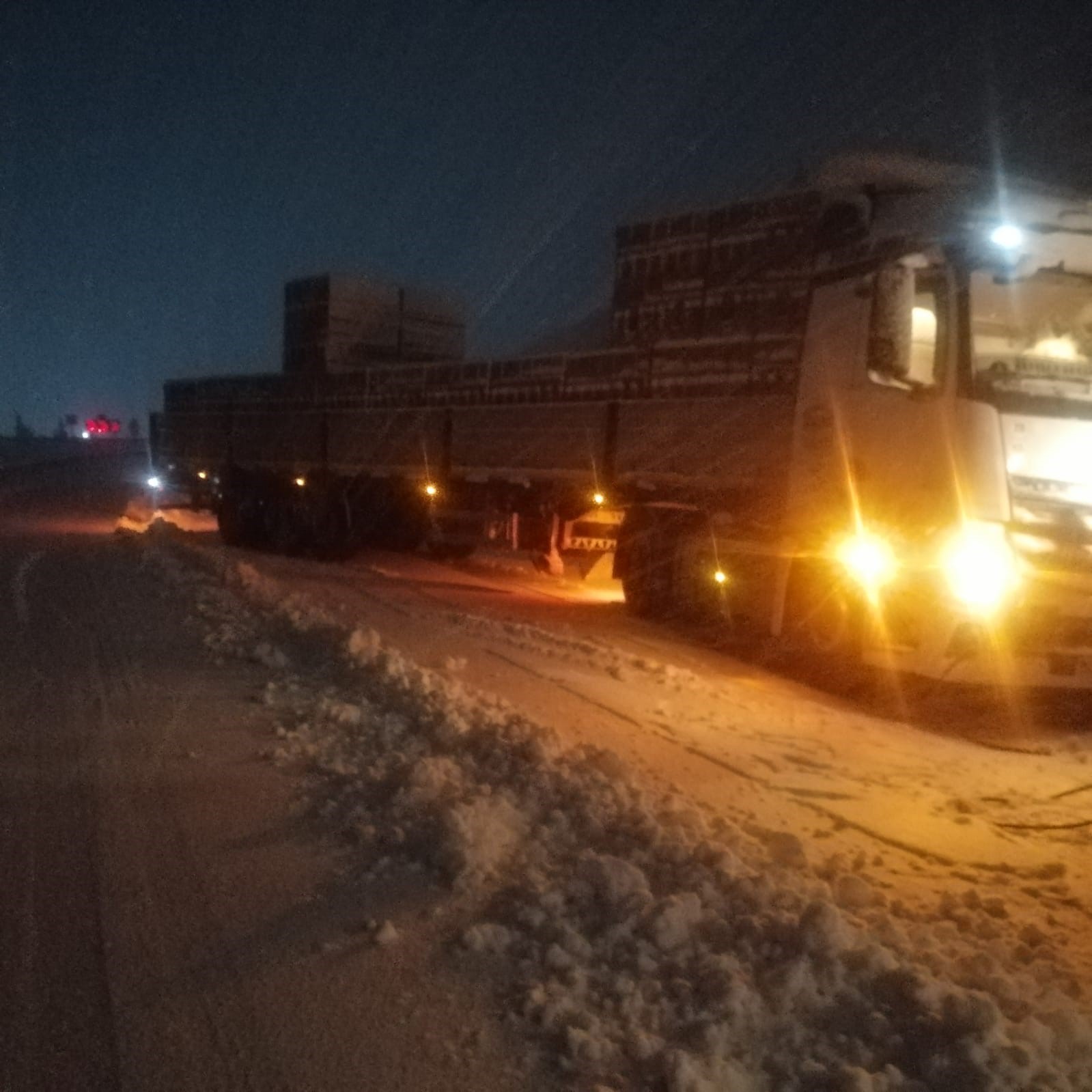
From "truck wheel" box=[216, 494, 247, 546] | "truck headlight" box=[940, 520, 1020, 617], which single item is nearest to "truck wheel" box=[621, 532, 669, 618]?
"truck headlight" box=[940, 520, 1020, 617]

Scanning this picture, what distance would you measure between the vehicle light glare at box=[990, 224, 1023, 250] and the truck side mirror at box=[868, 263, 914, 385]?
1.82 ft

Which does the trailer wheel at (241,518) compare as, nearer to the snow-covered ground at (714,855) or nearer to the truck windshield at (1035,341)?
the snow-covered ground at (714,855)

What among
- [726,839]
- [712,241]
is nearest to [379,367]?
[712,241]

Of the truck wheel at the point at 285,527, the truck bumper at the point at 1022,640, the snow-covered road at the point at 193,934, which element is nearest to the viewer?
the snow-covered road at the point at 193,934

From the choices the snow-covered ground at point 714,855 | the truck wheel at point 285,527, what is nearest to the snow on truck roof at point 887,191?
the snow-covered ground at point 714,855

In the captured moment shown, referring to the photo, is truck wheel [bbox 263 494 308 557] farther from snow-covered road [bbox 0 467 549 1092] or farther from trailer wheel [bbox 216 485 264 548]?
snow-covered road [bbox 0 467 549 1092]

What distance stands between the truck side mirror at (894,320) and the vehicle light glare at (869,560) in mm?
1287

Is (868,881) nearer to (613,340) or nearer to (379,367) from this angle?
(613,340)

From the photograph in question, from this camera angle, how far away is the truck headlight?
7609 mm

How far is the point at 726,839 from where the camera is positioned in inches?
207

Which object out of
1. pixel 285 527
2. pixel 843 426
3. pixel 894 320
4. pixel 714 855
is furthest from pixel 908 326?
pixel 285 527

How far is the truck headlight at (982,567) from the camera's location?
7.61 m

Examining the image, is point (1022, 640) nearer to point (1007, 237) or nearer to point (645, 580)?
point (1007, 237)

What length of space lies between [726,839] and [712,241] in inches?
252
